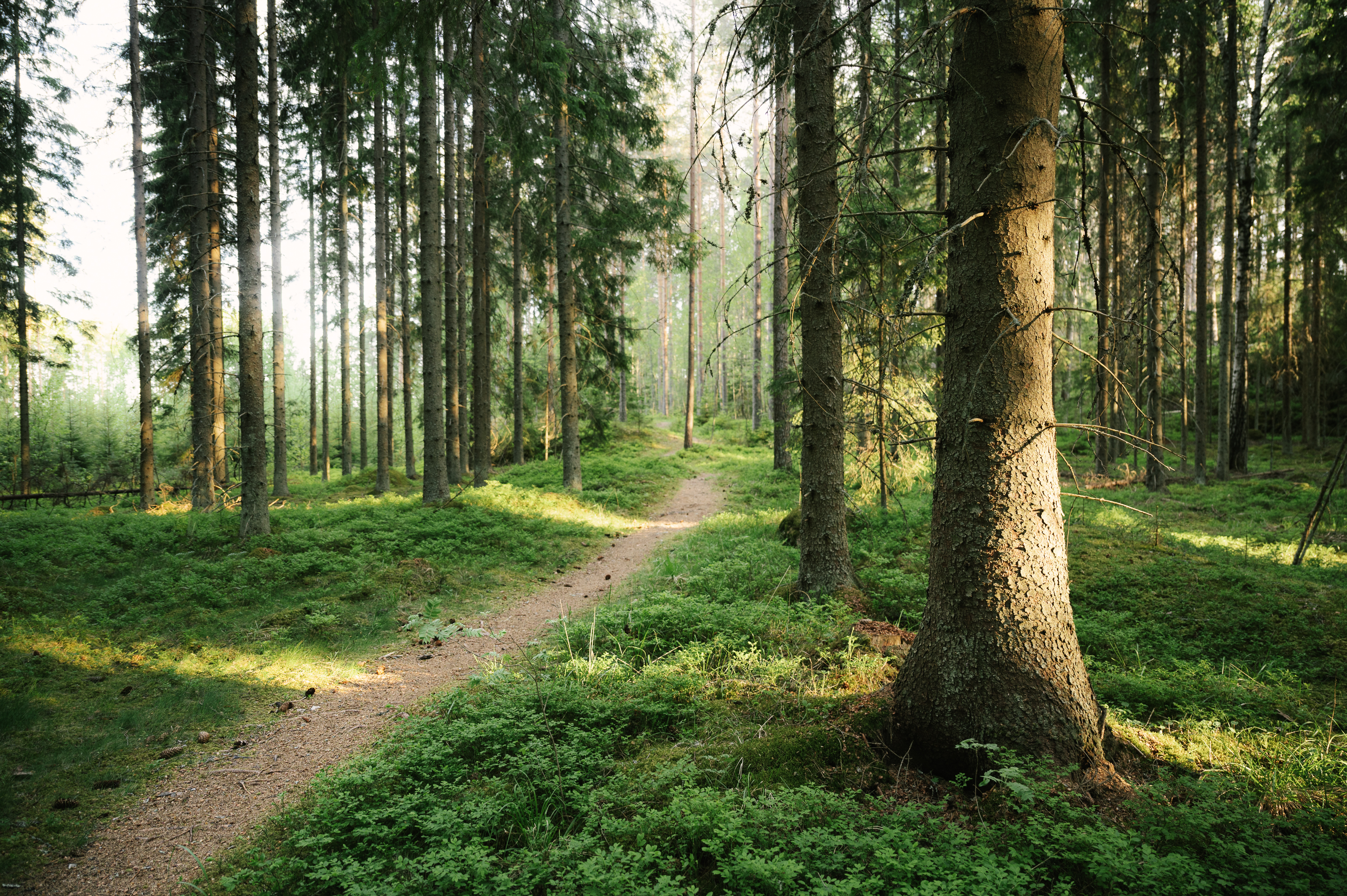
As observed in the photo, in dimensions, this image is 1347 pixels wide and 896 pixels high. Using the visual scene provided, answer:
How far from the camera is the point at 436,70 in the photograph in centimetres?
977

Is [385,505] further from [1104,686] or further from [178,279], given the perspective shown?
[1104,686]

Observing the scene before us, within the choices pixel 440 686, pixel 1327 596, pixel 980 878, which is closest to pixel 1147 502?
pixel 1327 596

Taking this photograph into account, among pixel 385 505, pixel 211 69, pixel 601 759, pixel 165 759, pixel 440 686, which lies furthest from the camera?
pixel 211 69

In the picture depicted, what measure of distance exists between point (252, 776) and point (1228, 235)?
2075 cm

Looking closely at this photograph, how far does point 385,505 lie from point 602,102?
27.2ft

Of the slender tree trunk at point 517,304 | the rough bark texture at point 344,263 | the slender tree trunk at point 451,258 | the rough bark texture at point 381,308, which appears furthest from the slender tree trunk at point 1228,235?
the rough bark texture at point 344,263

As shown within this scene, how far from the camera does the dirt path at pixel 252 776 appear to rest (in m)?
2.89

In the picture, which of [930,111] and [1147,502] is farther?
[1147,502]

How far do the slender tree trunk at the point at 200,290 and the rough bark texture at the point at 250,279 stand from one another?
3.99 meters

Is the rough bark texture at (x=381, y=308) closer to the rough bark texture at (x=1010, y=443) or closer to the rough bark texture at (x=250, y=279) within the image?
the rough bark texture at (x=250, y=279)

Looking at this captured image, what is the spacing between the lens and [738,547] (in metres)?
8.47

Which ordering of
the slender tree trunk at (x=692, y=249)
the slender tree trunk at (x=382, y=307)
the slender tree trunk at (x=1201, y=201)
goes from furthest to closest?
1. the slender tree trunk at (x=382, y=307)
2. the slender tree trunk at (x=692, y=249)
3. the slender tree trunk at (x=1201, y=201)

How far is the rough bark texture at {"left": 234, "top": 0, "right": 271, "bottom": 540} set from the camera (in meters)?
8.38

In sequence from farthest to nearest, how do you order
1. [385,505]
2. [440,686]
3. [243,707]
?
[385,505], [440,686], [243,707]
